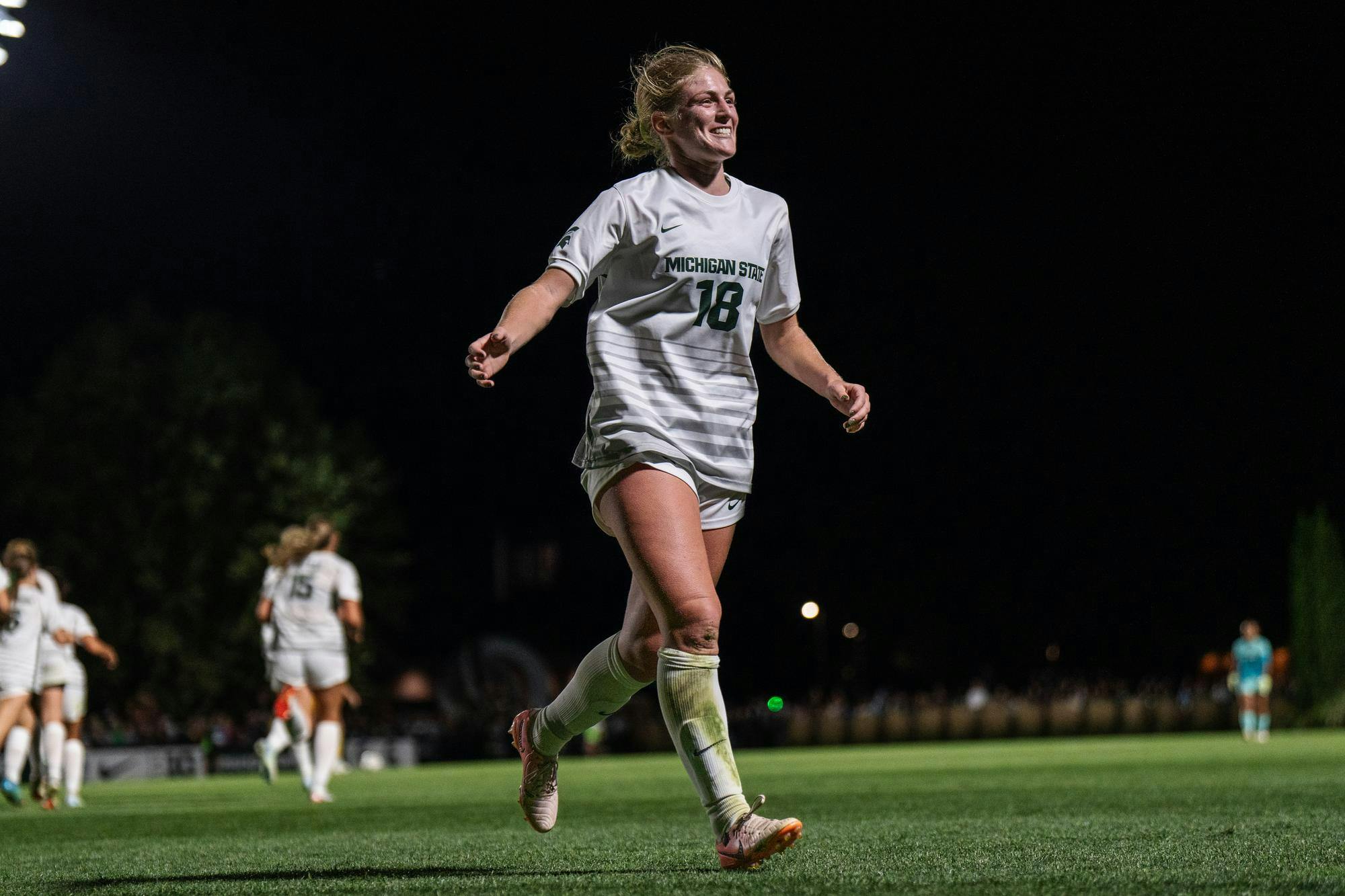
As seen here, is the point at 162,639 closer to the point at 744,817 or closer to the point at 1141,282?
the point at 1141,282

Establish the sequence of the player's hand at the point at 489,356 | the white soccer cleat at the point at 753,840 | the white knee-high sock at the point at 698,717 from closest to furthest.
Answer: the player's hand at the point at 489,356 < the white soccer cleat at the point at 753,840 < the white knee-high sock at the point at 698,717

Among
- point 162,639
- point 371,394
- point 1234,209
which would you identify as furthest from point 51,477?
point 1234,209

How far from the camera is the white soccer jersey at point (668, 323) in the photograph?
495 centimetres

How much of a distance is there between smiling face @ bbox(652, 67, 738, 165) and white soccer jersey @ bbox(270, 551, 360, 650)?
8.58 meters

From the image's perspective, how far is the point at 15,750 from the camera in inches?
512

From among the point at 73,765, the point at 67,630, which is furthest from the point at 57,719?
the point at 67,630

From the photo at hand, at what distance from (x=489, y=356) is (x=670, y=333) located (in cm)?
80

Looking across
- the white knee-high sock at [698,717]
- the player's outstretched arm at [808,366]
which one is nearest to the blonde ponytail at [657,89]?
the player's outstretched arm at [808,366]

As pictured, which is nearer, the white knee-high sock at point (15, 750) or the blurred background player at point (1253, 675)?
the white knee-high sock at point (15, 750)

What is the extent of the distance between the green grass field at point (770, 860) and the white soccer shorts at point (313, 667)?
97cm

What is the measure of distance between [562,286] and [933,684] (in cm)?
5475

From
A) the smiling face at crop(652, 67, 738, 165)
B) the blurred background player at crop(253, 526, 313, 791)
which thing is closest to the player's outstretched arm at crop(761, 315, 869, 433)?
the smiling face at crop(652, 67, 738, 165)

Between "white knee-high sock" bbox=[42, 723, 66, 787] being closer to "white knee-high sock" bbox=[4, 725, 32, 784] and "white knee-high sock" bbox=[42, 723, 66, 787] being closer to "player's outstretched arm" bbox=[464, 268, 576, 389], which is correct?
"white knee-high sock" bbox=[4, 725, 32, 784]

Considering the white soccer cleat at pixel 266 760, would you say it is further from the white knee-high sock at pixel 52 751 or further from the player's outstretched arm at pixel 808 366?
the player's outstretched arm at pixel 808 366
